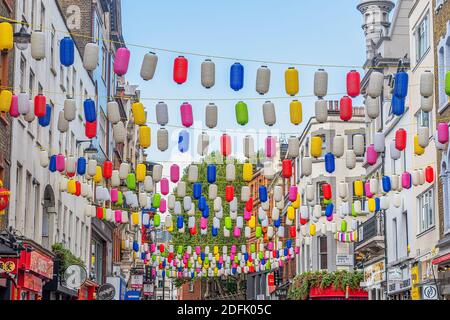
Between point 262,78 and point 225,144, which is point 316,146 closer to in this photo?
point 225,144

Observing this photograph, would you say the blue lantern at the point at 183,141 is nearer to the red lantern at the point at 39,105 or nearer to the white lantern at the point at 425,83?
the red lantern at the point at 39,105

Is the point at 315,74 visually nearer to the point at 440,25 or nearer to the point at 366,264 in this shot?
the point at 440,25

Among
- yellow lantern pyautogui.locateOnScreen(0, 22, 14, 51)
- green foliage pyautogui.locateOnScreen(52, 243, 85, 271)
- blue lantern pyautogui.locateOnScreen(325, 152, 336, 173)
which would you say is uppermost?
yellow lantern pyautogui.locateOnScreen(0, 22, 14, 51)

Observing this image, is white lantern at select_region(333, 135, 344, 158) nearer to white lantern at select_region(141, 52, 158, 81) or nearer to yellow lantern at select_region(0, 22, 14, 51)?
white lantern at select_region(141, 52, 158, 81)

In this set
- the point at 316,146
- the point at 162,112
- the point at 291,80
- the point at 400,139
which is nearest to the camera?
the point at 291,80

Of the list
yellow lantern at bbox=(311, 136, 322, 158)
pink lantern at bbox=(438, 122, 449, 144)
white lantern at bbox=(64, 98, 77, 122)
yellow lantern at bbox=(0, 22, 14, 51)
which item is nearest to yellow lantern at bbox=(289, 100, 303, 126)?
yellow lantern at bbox=(311, 136, 322, 158)

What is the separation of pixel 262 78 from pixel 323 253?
45.2 meters

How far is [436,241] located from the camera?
33.2 m

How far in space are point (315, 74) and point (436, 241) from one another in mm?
15902

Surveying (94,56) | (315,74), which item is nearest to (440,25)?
(315,74)

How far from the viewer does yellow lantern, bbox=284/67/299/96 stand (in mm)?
18703

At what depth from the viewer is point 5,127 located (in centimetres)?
2500

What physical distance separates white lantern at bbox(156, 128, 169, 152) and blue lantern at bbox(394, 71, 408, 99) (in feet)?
21.6

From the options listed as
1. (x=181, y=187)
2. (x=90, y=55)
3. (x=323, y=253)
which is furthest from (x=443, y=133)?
(x=323, y=253)
